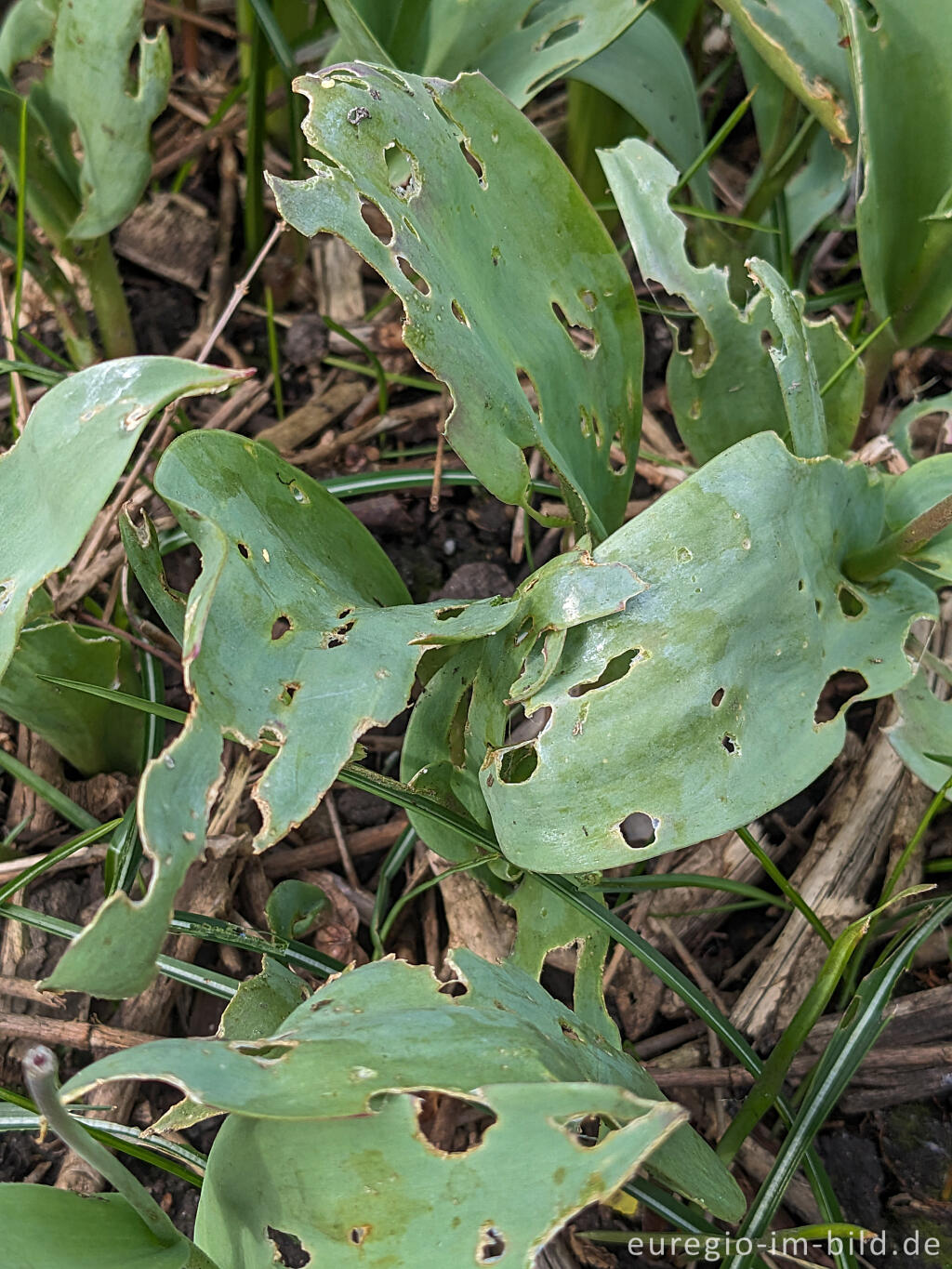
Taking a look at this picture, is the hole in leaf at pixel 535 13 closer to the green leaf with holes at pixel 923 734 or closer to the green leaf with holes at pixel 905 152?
the green leaf with holes at pixel 905 152

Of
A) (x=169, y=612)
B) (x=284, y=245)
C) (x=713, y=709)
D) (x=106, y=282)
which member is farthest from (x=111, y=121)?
(x=713, y=709)

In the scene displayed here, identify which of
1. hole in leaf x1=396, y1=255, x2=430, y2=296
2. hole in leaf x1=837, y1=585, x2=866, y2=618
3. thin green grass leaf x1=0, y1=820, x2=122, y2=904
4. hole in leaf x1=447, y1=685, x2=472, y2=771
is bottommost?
hole in leaf x1=447, y1=685, x2=472, y2=771

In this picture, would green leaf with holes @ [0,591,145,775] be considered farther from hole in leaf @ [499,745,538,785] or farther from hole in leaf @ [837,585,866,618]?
hole in leaf @ [837,585,866,618]

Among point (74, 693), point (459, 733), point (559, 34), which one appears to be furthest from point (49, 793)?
point (559, 34)

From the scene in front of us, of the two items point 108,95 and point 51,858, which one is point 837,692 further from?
point 108,95

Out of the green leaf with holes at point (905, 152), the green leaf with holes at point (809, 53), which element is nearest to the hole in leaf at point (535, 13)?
the green leaf with holes at point (809, 53)

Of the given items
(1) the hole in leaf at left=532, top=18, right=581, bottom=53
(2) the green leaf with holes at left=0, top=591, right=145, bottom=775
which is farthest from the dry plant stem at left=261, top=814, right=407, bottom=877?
(1) the hole in leaf at left=532, top=18, right=581, bottom=53

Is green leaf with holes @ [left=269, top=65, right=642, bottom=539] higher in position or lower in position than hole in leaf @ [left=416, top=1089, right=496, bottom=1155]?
higher
